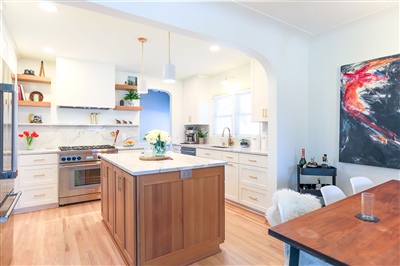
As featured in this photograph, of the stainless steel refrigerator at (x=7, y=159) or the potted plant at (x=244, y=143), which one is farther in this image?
the potted plant at (x=244, y=143)

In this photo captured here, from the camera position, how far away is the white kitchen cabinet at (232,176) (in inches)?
152

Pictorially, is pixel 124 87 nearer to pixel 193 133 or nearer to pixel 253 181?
pixel 193 133

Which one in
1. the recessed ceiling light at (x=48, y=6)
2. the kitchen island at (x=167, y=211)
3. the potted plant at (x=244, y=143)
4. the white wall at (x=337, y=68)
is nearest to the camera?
the kitchen island at (x=167, y=211)

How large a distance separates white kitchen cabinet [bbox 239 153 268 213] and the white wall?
0.72 metres

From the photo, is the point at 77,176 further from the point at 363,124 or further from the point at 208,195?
the point at 363,124

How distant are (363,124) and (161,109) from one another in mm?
6071

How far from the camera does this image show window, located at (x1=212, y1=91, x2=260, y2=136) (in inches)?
182

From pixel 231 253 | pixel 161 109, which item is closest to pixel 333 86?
pixel 231 253

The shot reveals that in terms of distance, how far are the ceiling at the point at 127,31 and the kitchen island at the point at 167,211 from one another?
151 cm

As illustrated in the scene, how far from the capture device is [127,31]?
3.05 meters

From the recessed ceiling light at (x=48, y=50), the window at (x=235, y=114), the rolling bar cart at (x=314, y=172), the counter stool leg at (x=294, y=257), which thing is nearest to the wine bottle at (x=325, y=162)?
the rolling bar cart at (x=314, y=172)

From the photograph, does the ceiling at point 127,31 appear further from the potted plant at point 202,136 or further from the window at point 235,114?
the potted plant at point 202,136

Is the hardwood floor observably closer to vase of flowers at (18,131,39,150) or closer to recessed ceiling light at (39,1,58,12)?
vase of flowers at (18,131,39,150)

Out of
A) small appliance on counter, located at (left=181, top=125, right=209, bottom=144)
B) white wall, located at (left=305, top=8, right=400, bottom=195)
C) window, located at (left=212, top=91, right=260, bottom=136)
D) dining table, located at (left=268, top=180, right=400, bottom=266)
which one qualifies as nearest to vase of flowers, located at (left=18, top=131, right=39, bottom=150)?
small appliance on counter, located at (left=181, top=125, right=209, bottom=144)
